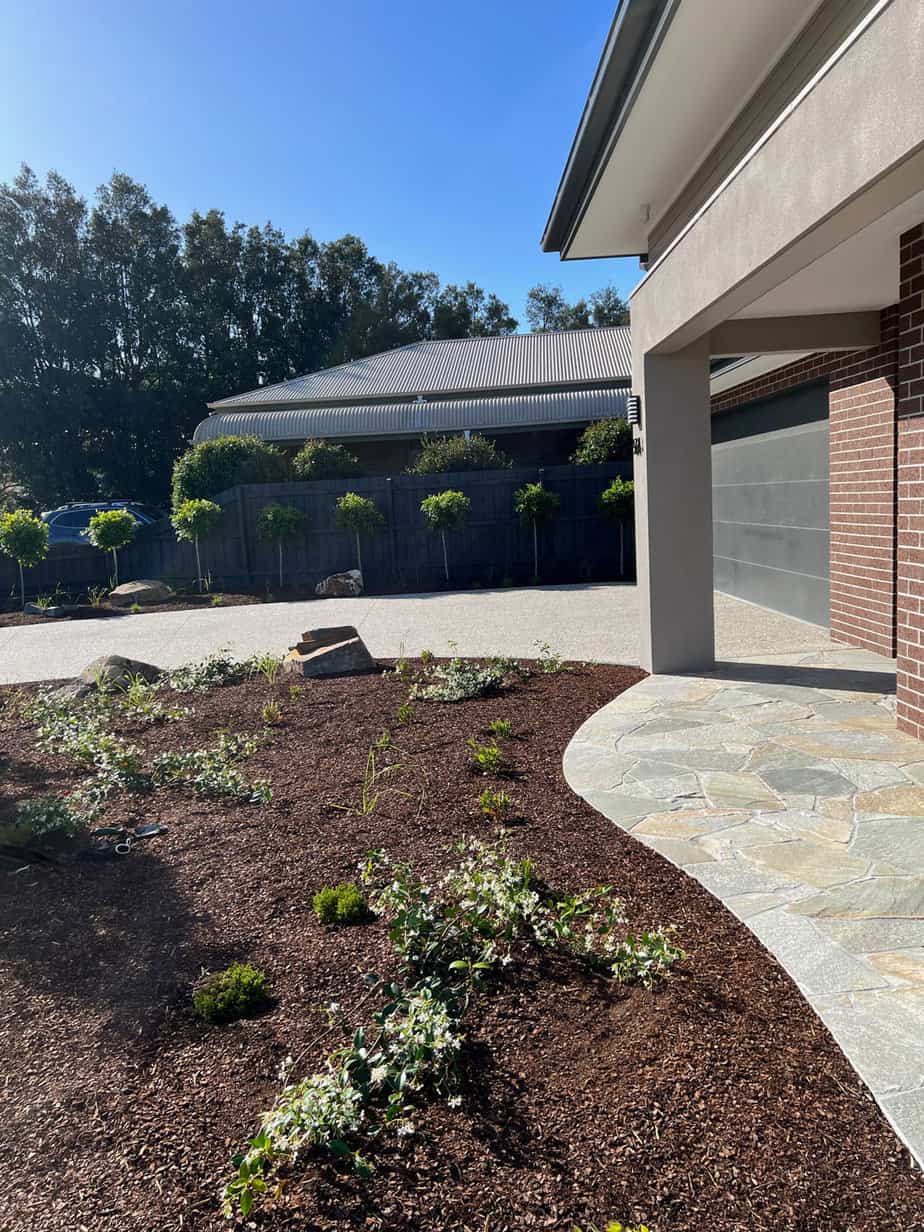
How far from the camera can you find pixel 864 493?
7531 mm

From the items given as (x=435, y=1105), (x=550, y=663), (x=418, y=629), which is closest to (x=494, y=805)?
(x=435, y=1105)

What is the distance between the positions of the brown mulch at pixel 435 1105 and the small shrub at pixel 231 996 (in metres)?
0.05

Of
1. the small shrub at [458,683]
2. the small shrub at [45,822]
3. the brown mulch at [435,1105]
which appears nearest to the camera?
the brown mulch at [435,1105]

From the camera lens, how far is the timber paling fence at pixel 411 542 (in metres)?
16.6

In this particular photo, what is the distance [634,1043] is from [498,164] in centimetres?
2959

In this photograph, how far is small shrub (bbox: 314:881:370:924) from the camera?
10.9 feet

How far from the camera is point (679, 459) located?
730 cm

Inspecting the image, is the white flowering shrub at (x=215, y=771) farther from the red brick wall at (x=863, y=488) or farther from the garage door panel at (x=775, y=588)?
the garage door panel at (x=775, y=588)

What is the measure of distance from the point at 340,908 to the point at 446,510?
13079 mm

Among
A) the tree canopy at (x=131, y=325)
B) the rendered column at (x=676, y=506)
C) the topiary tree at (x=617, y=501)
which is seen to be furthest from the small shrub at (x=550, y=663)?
the tree canopy at (x=131, y=325)

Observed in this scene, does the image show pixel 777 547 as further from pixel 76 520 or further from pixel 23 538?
pixel 76 520

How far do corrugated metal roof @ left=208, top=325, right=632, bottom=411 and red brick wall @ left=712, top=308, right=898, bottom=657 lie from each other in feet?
42.0

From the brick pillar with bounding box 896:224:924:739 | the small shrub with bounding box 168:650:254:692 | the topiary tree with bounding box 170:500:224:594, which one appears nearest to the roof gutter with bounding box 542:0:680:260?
the brick pillar with bounding box 896:224:924:739

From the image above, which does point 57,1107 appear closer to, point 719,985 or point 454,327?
point 719,985
